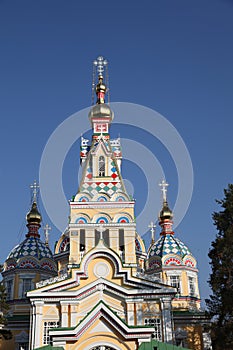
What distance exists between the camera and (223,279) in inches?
779

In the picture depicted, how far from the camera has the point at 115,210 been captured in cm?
2698

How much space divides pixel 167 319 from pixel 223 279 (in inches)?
187

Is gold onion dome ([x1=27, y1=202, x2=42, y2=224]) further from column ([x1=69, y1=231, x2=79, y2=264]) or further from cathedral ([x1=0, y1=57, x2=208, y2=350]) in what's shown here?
column ([x1=69, y1=231, x2=79, y2=264])

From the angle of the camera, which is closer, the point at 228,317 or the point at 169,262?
the point at 228,317

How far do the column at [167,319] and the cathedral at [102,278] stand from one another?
48 millimetres

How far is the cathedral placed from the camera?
19.1m

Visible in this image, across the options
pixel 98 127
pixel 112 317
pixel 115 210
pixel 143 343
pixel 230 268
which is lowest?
pixel 143 343

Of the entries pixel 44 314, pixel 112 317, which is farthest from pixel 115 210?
pixel 112 317

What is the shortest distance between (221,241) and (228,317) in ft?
10.5

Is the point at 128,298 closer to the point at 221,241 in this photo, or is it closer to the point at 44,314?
the point at 44,314

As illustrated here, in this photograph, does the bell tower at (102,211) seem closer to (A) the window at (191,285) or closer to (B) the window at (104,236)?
(B) the window at (104,236)

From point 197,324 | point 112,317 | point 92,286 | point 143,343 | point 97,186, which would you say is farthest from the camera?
point 97,186

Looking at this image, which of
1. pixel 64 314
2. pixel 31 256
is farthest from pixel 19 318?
pixel 64 314

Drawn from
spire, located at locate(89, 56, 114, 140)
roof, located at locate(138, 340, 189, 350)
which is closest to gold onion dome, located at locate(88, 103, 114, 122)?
spire, located at locate(89, 56, 114, 140)
